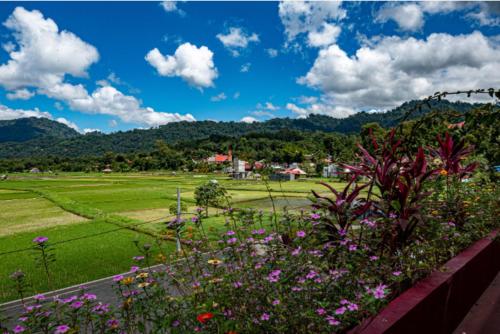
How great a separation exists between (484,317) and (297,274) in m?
1.97

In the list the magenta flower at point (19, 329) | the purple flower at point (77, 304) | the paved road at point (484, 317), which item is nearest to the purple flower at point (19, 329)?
the magenta flower at point (19, 329)

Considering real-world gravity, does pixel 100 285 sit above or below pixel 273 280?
below

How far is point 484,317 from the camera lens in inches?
97.9

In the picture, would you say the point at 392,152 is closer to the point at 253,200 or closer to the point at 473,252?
the point at 473,252

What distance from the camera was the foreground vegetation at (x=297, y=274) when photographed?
1309 mm

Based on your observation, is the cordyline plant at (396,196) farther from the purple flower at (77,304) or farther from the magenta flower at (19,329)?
the magenta flower at (19,329)

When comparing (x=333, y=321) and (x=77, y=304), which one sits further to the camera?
(x=77, y=304)

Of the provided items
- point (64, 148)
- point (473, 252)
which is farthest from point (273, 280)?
point (64, 148)

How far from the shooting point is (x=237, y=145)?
10688 cm

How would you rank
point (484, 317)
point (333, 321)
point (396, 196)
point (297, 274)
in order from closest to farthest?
point (333, 321) → point (297, 274) → point (396, 196) → point (484, 317)

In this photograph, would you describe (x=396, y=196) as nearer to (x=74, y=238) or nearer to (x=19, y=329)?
(x=19, y=329)

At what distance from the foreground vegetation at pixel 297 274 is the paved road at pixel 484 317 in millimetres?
487

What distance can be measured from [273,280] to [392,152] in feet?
4.17

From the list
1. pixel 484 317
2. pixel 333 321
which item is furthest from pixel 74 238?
pixel 333 321
